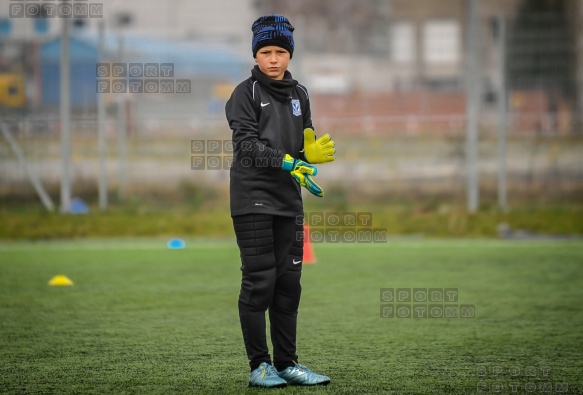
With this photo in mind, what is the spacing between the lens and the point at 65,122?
1448 centimetres

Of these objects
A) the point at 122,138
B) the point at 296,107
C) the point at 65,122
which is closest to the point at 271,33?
the point at 296,107

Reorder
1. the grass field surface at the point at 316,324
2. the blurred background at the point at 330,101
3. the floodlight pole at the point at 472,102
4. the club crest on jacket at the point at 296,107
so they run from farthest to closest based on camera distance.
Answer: the blurred background at the point at 330,101
the floodlight pole at the point at 472,102
the grass field surface at the point at 316,324
the club crest on jacket at the point at 296,107

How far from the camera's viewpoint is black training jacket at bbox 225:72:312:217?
4.86m

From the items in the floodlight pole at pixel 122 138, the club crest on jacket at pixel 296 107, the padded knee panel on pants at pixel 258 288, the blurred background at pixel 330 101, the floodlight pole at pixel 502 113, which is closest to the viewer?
A: the padded knee panel on pants at pixel 258 288

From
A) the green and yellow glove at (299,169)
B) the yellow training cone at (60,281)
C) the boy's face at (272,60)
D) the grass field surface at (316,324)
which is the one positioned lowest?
the grass field surface at (316,324)

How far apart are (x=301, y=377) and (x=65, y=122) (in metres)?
10.2

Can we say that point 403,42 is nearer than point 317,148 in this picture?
No

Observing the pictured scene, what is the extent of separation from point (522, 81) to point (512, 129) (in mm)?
737

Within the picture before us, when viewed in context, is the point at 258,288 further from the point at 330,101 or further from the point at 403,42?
the point at 403,42

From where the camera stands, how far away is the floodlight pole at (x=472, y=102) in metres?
14.7

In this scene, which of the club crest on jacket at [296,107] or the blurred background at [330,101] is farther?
the blurred background at [330,101]

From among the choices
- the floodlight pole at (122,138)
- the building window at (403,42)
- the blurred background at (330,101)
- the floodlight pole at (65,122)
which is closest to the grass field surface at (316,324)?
the floodlight pole at (65,122)

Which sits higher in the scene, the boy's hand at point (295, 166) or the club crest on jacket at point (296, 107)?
the club crest on jacket at point (296, 107)

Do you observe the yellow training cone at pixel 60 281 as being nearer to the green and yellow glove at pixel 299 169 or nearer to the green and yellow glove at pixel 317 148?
the green and yellow glove at pixel 317 148
